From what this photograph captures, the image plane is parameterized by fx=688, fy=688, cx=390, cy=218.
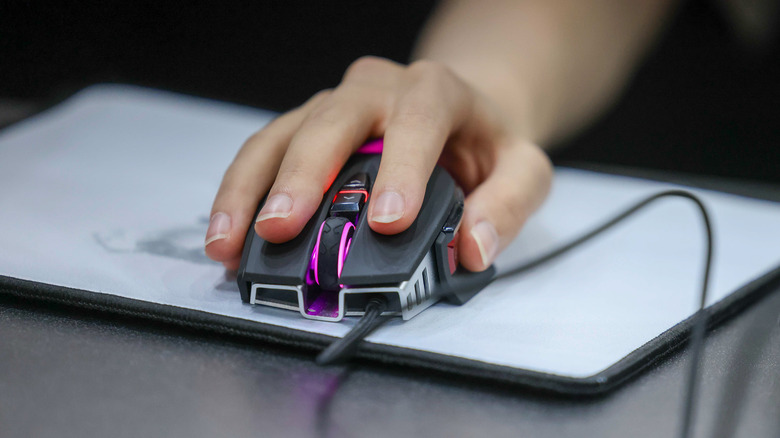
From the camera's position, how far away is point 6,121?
0.79m

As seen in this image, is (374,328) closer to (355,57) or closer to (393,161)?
(393,161)

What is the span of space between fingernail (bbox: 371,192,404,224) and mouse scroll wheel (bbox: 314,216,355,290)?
2cm

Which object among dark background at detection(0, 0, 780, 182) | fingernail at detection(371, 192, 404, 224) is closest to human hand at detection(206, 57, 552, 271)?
fingernail at detection(371, 192, 404, 224)

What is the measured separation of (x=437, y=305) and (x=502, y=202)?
0.41 ft

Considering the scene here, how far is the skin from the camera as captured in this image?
1.49 ft

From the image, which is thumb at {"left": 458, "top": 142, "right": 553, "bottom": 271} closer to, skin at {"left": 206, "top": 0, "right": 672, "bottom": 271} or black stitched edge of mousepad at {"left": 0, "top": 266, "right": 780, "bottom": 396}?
skin at {"left": 206, "top": 0, "right": 672, "bottom": 271}

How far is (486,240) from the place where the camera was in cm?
48

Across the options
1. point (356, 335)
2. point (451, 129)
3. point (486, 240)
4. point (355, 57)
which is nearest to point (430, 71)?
point (451, 129)

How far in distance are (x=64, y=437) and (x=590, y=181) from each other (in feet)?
1.77

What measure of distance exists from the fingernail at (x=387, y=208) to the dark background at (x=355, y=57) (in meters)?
0.88

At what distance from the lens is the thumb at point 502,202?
0.47 meters

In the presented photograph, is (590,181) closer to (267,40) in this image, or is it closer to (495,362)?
(495,362)

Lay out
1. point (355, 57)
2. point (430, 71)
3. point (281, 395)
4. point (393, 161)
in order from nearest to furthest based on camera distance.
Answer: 1. point (281, 395)
2. point (393, 161)
3. point (430, 71)
4. point (355, 57)

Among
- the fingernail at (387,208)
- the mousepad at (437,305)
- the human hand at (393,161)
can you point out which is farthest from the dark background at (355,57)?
the fingernail at (387,208)
